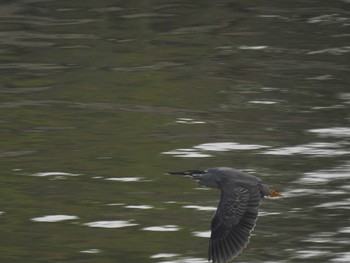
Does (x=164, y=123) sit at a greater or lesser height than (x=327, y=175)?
greater

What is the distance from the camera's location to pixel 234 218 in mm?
8547

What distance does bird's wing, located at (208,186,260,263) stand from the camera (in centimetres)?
Result: 841

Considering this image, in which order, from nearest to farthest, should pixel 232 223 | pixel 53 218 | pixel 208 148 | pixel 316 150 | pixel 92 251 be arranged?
pixel 232 223, pixel 92 251, pixel 53 218, pixel 316 150, pixel 208 148

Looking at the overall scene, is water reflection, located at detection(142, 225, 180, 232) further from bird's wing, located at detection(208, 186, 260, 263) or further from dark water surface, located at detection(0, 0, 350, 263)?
bird's wing, located at detection(208, 186, 260, 263)

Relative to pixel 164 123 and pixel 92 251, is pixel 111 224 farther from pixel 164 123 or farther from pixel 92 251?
pixel 164 123

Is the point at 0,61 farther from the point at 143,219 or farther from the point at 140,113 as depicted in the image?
the point at 143,219

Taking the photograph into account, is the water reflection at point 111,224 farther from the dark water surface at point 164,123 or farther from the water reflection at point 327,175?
the water reflection at point 327,175

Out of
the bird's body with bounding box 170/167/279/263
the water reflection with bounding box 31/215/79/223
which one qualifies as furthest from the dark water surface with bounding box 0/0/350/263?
the bird's body with bounding box 170/167/279/263

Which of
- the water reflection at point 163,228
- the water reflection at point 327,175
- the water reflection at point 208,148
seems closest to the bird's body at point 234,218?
the water reflection at point 163,228

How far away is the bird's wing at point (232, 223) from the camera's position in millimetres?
8414

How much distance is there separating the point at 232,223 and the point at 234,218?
49 mm

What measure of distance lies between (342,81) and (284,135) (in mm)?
2760

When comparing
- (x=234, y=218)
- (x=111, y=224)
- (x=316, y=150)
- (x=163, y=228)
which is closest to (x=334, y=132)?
(x=316, y=150)

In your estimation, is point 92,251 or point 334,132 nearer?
point 92,251
